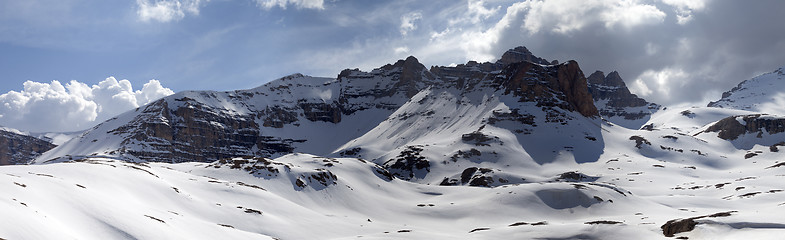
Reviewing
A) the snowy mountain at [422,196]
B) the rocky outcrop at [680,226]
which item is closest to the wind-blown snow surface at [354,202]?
the snowy mountain at [422,196]

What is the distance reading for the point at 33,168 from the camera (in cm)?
6188

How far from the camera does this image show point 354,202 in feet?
328

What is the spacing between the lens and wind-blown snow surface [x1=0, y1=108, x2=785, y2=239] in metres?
38.6

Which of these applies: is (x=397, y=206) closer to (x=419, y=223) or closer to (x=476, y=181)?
(x=419, y=223)

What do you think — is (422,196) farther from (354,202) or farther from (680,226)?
(680,226)

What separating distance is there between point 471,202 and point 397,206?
1558 cm

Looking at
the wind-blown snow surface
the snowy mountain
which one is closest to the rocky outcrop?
the snowy mountain

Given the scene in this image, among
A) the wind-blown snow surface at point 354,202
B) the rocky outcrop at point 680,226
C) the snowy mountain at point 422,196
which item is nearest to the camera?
the wind-blown snow surface at point 354,202

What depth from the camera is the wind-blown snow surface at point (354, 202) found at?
38.6 metres

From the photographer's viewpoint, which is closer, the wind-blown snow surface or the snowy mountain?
the wind-blown snow surface

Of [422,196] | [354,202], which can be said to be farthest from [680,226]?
[422,196]

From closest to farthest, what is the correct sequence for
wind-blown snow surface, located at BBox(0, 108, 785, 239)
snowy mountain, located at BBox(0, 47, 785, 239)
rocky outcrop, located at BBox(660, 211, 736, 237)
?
wind-blown snow surface, located at BBox(0, 108, 785, 239)
snowy mountain, located at BBox(0, 47, 785, 239)
rocky outcrop, located at BBox(660, 211, 736, 237)

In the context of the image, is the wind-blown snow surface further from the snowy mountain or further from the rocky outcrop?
the rocky outcrop

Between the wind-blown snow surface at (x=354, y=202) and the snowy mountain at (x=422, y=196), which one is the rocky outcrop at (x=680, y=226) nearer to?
the snowy mountain at (x=422, y=196)
